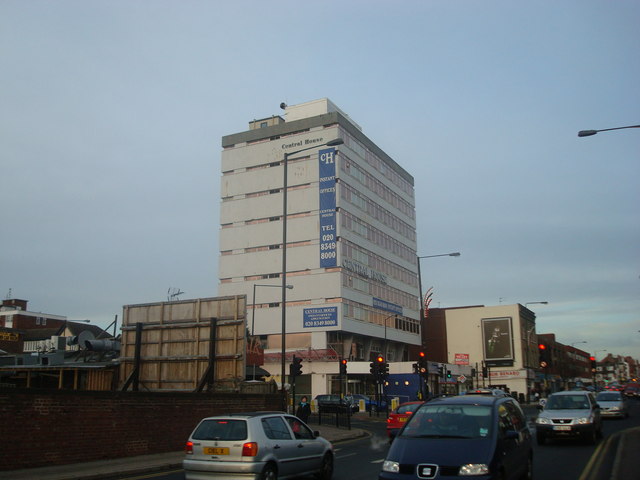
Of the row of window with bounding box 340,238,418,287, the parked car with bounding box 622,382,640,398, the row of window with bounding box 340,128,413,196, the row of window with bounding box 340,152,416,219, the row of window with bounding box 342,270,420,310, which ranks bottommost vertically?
the parked car with bounding box 622,382,640,398

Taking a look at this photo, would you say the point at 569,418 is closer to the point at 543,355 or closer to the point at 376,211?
the point at 543,355

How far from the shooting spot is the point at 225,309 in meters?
23.6

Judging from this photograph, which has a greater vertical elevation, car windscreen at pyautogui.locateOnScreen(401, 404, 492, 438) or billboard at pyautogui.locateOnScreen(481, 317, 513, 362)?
billboard at pyautogui.locateOnScreen(481, 317, 513, 362)

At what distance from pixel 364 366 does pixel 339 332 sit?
17.2 feet

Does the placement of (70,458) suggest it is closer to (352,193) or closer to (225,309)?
(225,309)

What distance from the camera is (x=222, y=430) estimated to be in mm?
11961

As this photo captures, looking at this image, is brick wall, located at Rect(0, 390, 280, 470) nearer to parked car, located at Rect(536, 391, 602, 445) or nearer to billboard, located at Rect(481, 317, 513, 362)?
parked car, located at Rect(536, 391, 602, 445)

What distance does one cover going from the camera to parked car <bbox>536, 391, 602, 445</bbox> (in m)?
18.3

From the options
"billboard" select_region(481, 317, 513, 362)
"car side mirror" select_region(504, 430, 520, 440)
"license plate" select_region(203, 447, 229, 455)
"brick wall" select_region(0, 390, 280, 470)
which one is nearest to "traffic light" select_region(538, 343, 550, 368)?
"brick wall" select_region(0, 390, 280, 470)

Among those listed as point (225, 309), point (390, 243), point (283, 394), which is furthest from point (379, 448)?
point (390, 243)

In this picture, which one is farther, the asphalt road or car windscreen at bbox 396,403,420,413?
car windscreen at bbox 396,403,420,413

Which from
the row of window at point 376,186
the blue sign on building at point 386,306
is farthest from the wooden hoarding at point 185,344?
the blue sign on building at point 386,306

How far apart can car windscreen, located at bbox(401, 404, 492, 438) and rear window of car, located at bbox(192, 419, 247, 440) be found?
342 centimetres

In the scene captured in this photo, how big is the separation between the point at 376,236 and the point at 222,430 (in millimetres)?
65456
